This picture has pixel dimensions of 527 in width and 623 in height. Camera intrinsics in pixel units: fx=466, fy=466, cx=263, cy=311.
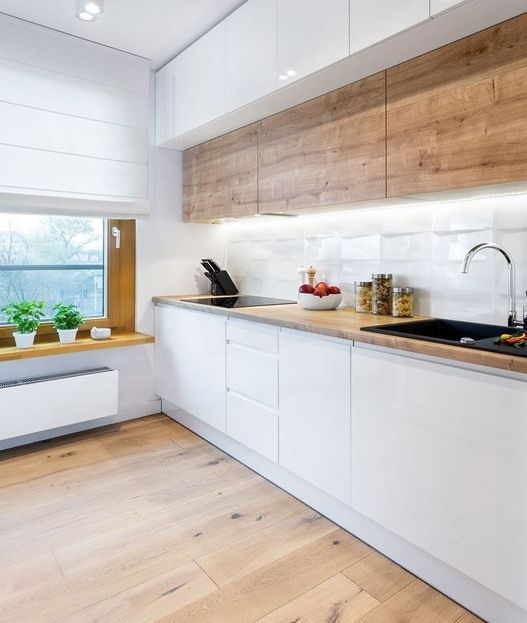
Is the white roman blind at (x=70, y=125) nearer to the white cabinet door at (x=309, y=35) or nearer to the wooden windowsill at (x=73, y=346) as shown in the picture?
the wooden windowsill at (x=73, y=346)

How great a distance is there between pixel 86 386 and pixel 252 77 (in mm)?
2075

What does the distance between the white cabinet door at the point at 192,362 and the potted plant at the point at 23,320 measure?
2.74 feet

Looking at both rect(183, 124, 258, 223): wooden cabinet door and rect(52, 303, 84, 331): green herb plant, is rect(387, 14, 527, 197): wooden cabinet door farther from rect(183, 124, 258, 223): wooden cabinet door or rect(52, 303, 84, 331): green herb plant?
rect(52, 303, 84, 331): green herb plant

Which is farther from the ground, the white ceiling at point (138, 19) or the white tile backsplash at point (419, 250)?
the white ceiling at point (138, 19)

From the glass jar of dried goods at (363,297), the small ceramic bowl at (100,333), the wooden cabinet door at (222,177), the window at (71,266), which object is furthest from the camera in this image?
the small ceramic bowl at (100,333)

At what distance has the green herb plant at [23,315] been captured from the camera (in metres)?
2.79

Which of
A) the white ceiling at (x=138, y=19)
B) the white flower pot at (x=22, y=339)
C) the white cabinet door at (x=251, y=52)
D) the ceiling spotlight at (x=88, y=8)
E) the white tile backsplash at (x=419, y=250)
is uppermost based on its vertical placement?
the white ceiling at (x=138, y=19)

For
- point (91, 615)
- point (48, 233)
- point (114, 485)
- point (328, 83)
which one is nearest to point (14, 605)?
point (91, 615)

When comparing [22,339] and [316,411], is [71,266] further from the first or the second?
[316,411]

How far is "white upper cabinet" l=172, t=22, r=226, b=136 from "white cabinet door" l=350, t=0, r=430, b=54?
96 centimetres

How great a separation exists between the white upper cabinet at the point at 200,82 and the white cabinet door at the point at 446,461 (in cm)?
174

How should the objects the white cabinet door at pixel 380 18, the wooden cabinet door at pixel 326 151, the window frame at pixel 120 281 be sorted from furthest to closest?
the window frame at pixel 120 281
the wooden cabinet door at pixel 326 151
the white cabinet door at pixel 380 18

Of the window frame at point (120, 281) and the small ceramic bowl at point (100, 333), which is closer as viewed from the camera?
the small ceramic bowl at point (100, 333)

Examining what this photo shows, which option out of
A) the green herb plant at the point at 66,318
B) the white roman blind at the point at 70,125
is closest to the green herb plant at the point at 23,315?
the green herb plant at the point at 66,318
